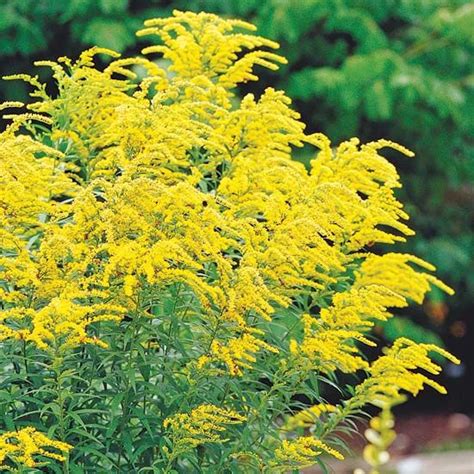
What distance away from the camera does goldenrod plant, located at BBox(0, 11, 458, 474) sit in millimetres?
3355

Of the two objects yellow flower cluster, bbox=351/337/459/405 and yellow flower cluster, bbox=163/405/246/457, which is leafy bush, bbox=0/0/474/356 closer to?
yellow flower cluster, bbox=351/337/459/405

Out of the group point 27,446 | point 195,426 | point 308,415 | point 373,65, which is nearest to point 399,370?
point 308,415

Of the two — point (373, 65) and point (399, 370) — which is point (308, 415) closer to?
point (399, 370)

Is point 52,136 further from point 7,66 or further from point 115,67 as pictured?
point 7,66

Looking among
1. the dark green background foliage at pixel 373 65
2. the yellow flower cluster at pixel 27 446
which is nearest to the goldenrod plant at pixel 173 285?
the yellow flower cluster at pixel 27 446

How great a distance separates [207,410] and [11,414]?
629 millimetres

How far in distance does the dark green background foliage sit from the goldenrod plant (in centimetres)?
426

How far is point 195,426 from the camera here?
137 inches

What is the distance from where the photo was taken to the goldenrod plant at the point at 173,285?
3.36m

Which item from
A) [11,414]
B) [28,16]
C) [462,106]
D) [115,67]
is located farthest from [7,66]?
[11,414]

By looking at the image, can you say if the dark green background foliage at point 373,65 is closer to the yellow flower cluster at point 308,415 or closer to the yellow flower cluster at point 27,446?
the yellow flower cluster at point 308,415

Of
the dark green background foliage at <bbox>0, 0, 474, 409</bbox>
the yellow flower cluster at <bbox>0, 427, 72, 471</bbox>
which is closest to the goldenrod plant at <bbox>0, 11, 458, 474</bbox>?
the yellow flower cluster at <bbox>0, 427, 72, 471</bbox>

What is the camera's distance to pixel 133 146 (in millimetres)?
3557

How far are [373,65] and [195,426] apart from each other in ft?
18.4
